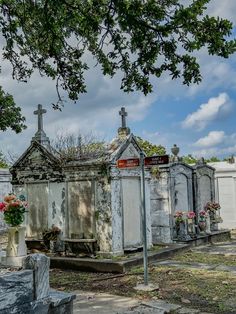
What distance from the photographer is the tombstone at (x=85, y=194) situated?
9242 millimetres

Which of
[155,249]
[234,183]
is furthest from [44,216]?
[234,183]

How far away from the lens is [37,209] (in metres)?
10.5

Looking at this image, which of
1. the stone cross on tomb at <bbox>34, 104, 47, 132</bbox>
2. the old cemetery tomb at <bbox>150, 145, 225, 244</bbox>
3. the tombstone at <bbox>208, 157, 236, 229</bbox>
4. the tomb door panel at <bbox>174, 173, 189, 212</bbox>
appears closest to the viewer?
the stone cross on tomb at <bbox>34, 104, 47, 132</bbox>

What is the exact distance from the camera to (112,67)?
6105 mm

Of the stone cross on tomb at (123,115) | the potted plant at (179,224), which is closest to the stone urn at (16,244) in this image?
the stone cross on tomb at (123,115)

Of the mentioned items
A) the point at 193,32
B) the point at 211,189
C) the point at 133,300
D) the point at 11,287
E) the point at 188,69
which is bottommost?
the point at 133,300

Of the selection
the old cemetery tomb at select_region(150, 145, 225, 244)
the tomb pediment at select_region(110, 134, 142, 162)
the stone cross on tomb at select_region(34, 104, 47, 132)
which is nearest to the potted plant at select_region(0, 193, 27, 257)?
the tomb pediment at select_region(110, 134, 142, 162)

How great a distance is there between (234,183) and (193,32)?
1149 centimetres

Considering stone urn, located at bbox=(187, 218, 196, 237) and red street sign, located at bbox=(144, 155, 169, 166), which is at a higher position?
red street sign, located at bbox=(144, 155, 169, 166)

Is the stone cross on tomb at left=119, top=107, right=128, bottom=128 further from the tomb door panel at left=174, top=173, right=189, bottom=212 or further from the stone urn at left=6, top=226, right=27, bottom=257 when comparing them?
the stone urn at left=6, top=226, right=27, bottom=257

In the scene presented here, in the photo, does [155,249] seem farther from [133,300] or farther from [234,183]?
[234,183]

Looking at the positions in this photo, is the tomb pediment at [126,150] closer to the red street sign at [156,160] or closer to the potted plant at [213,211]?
the red street sign at [156,160]

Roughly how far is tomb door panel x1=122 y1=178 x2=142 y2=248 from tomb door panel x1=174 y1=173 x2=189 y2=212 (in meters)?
2.43

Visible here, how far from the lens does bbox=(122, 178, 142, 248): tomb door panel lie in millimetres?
9516
